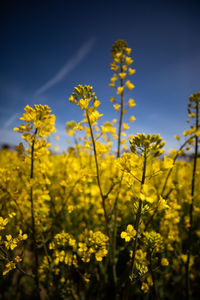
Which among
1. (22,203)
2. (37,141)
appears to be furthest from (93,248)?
(37,141)

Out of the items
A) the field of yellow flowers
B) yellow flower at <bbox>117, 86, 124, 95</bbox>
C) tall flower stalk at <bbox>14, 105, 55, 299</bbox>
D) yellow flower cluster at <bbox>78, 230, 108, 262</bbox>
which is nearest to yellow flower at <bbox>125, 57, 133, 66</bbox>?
the field of yellow flowers

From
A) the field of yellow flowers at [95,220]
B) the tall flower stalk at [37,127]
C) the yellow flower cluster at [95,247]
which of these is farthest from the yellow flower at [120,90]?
the yellow flower cluster at [95,247]

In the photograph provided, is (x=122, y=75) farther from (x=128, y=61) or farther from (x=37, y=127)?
(x=37, y=127)

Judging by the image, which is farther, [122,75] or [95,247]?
[122,75]

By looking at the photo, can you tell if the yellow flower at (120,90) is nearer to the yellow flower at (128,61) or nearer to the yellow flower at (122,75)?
the yellow flower at (122,75)

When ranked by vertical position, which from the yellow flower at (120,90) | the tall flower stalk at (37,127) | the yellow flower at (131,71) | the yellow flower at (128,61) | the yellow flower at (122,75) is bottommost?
the tall flower stalk at (37,127)

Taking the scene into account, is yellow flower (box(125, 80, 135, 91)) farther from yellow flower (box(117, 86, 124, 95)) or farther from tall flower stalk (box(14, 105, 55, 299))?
tall flower stalk (box(14, 105, 55, 299))

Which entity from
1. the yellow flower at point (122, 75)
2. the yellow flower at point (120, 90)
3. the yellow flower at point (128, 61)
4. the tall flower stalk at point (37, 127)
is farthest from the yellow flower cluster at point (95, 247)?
the yellow flower at point (128, 61)

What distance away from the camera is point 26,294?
322 cm

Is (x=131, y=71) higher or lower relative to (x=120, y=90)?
higher

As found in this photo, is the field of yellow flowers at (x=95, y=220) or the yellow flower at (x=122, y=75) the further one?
the yellow flower at (x=122, y=75)

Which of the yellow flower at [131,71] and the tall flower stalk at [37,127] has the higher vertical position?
the yellow flower at [131,71]

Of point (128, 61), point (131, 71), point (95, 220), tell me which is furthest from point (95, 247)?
point (128, 61)

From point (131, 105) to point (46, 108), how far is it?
1543 mm
